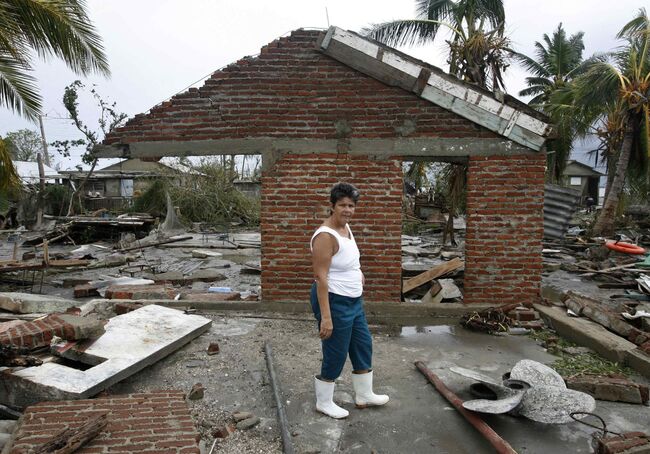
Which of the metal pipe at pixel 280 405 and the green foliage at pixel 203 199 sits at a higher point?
the green foliage at pixel 203 199

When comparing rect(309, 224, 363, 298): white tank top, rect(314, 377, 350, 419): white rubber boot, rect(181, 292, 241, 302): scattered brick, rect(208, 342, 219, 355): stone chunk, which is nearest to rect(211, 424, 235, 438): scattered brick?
rect(314, 377, 350, 419): white rubber boot

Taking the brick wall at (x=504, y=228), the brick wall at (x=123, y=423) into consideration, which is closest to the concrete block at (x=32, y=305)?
the brick wall at (x=123, y=423)

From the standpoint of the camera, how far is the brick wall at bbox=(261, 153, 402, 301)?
669 centimetres

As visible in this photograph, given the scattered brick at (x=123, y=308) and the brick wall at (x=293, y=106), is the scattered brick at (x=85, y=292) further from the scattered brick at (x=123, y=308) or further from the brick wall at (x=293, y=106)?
the brick wall at (x=293, y=106)

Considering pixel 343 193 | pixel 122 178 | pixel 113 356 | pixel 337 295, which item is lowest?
pixel 113 356

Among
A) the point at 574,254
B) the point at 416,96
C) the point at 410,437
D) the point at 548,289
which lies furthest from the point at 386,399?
the point at 574,254

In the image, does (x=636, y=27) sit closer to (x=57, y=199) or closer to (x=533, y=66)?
(x=533, y=66)

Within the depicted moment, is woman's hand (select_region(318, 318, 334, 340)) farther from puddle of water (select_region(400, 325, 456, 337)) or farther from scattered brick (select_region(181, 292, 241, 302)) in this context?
scattered brick (select_region(181, 292, 241, 302))

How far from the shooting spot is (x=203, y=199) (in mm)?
25641

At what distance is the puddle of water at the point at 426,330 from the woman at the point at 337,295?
2.44 meters

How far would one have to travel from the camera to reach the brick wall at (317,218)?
6691 mm

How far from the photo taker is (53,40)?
8.49 metres

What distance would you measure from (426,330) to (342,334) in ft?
9.75

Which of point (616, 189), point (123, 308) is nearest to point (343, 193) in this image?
point (123, 308)
